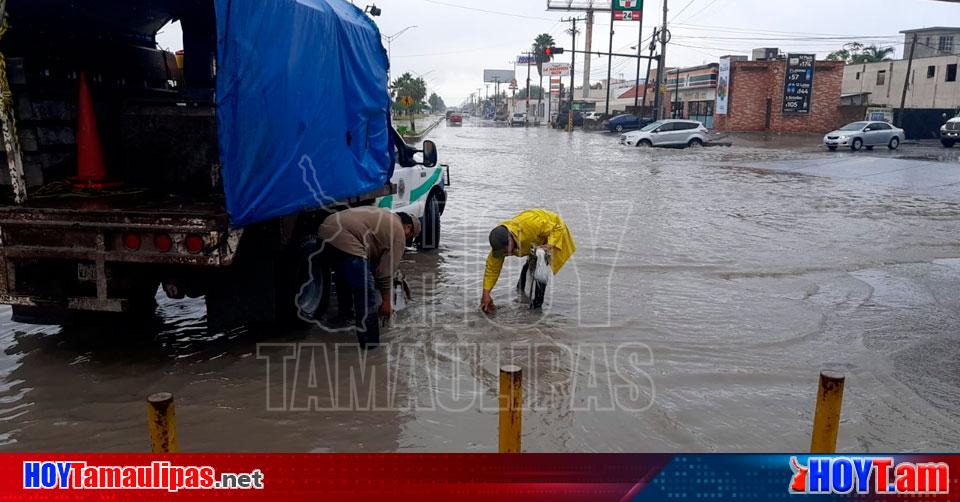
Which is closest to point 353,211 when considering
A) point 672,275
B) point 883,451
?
point 883,451

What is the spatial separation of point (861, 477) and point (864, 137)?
3321 centimetres

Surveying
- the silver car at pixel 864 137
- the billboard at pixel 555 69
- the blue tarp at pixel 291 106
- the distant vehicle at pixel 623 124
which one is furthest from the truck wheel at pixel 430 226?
the billboard at pixel 555 69

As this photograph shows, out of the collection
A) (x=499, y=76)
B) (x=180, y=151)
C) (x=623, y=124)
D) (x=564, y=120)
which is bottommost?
(x=180, y=151)

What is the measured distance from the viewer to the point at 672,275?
8.76 metres

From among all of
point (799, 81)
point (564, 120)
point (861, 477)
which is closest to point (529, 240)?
point (861, 477)

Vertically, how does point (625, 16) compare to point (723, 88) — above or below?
above

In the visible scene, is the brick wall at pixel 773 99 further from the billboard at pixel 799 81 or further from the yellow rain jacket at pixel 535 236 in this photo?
the yellow rain jacket at pixel 535 236

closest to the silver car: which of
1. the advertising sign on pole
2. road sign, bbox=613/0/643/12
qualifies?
road sign, bbox=613/0/643/12

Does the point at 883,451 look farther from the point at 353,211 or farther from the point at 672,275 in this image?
the point at 672,275

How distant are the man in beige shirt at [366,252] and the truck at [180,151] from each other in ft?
1.17

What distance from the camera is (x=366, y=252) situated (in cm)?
547

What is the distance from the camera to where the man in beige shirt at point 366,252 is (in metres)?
5.43

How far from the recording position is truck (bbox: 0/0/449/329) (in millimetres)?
4648

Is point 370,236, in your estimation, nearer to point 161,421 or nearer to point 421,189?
point 161,421
